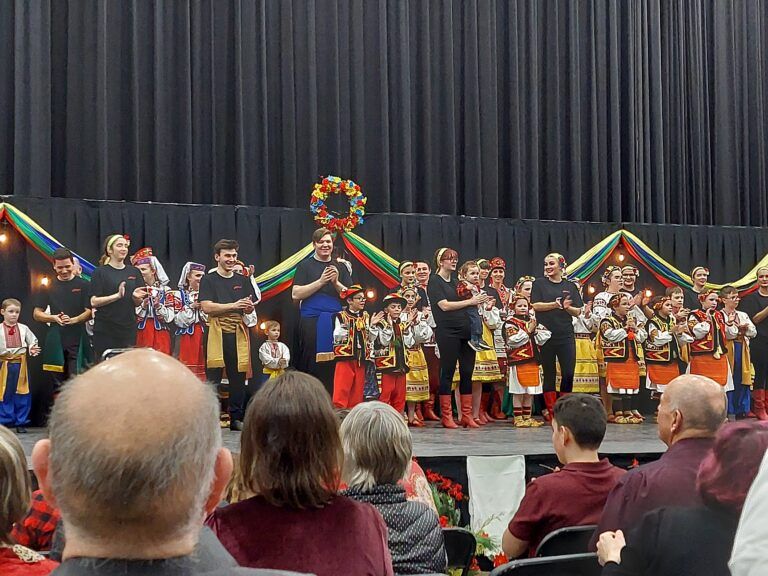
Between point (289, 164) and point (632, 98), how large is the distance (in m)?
5.01

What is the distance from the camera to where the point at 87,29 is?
391 inches

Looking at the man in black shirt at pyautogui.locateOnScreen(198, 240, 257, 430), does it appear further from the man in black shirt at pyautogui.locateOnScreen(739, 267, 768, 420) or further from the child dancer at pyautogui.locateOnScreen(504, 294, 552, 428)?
the man in black shirt at pyautogui.locateOnScreen(739, 267, 768, 420)

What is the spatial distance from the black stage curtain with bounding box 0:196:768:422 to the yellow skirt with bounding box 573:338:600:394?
A: 0.83 meters

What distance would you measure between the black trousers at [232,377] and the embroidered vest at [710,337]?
188 inches

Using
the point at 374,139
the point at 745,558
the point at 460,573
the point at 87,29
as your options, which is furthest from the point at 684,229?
the point at 745,558

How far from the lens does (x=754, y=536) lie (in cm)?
116

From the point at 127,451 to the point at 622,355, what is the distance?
8.55m

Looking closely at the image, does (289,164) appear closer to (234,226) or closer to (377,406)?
(234,226)

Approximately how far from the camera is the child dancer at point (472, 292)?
28.3ft

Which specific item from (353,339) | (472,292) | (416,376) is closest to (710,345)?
(472,292)

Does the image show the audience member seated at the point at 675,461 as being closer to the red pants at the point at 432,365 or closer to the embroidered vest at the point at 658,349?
the red pants at the point at 432,365

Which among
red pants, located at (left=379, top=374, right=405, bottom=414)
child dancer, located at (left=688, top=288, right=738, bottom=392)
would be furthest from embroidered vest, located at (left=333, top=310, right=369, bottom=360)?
child dancer, located at (left=688, top=288, right=738, bottom=392)

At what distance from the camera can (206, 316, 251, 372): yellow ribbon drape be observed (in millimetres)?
8016

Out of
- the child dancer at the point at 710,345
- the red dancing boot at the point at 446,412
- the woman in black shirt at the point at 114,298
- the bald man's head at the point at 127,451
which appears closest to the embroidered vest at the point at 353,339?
the red dancing boot at the point at 446,412
